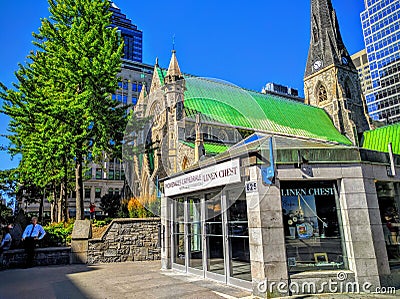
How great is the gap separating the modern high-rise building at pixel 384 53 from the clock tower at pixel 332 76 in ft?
97.5

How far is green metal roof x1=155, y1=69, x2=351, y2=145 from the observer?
31.3 metres

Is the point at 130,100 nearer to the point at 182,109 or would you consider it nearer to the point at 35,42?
A: the point at 182,109

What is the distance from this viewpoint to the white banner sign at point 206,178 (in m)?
7.77

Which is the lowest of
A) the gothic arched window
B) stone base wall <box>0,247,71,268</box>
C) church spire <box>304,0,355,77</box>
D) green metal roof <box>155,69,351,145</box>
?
stone base wall <box>0,247,71,268</box>

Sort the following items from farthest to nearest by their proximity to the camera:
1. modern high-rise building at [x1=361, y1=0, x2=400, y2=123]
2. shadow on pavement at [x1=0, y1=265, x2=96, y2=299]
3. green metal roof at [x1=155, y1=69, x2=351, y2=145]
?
1. modern high-rise building at [x1=361, y1=0, x2=400, y2=123]
2. green metal roof at [x1=155, y1=69, x2=351, y2=145]
3. shadow on pavement at [x1=0, y1=265, x2=96, y2=299]

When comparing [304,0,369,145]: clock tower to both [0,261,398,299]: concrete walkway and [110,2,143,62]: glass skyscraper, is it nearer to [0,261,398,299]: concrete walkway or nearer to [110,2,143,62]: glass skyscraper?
[0,261,398,299]: concrete walkway

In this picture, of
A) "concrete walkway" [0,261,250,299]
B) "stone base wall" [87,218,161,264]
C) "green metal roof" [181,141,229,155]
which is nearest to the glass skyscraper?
"green metal roof" [181,141,229,155]

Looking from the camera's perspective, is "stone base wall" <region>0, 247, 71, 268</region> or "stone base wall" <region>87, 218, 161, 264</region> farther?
"stone base wall" <region>87, 218, 161, 264</region>

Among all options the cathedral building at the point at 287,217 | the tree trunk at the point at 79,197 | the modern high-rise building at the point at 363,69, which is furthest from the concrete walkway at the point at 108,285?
the modern high-rise building at the point at 363,69

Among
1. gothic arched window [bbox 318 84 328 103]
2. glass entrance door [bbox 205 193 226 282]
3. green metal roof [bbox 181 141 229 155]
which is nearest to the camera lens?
glass entrance door [bbox 205 193 226 282]

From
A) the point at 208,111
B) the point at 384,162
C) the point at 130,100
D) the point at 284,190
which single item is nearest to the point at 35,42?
the point at 208,111

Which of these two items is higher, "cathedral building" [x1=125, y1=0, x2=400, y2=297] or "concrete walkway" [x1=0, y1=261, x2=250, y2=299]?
"cathedral building" [x1=125, y1=0, x2=400, y2=297]

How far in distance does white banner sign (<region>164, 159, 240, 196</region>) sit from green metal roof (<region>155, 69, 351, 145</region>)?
771 inches

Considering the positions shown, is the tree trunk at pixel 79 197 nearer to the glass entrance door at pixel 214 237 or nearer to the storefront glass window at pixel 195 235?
the glass entrance door at pixel 214 237
